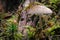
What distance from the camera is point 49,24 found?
13.7 ft

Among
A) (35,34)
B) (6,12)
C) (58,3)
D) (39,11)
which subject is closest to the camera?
(39,11)

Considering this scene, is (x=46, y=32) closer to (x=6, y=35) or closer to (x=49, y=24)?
(x=49, y=24)

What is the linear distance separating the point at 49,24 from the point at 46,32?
334 millimetres

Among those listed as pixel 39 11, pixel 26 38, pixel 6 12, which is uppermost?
pixel 39 11

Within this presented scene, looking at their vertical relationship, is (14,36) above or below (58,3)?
below

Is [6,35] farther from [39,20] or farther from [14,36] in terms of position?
[39,20]

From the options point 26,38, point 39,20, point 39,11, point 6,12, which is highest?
point 39,11

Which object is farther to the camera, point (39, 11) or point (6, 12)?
point (6, 12)

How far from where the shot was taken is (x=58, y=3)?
4.66 metres

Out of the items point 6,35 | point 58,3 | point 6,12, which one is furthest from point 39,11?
point 6,12

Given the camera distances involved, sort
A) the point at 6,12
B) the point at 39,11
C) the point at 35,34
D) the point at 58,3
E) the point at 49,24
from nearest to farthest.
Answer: the point at 39,11 < the point at 35,34 < the point at 49,24 < the point at 58,3 < the point at 6,12

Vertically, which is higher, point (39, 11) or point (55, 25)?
point (39, 11)

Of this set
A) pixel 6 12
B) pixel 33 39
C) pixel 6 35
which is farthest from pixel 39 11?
pixel 6 12

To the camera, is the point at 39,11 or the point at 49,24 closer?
the point at 39,11
